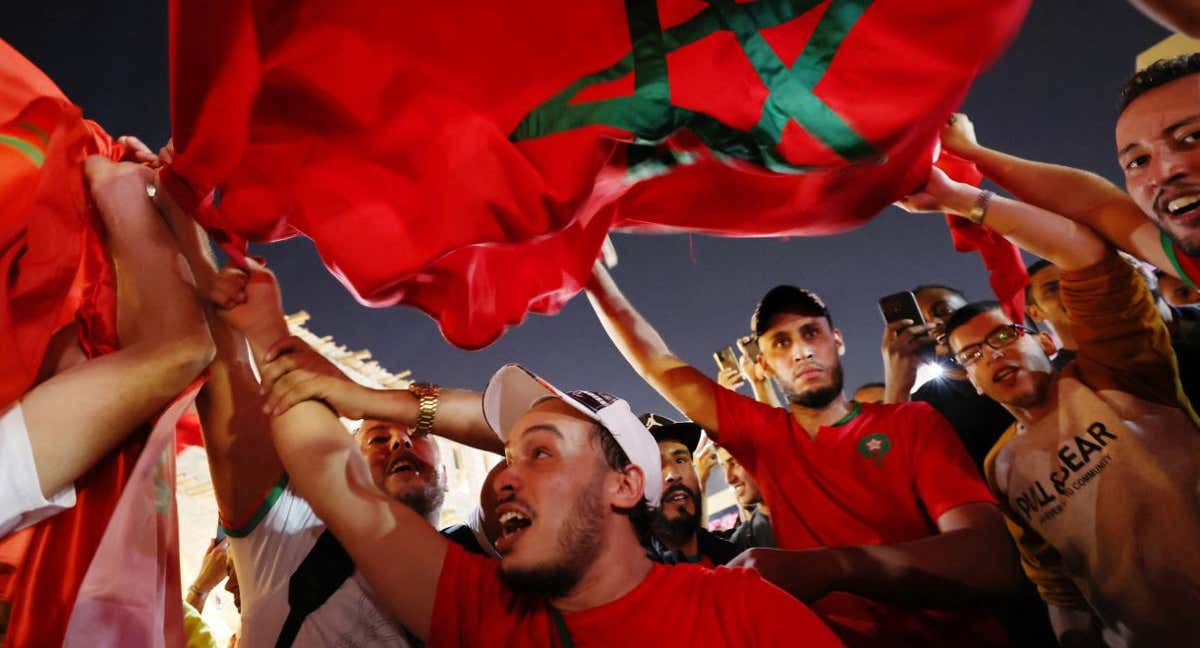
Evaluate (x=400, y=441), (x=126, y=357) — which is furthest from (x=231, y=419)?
(x=400, y=441)

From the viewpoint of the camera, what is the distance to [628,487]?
6.51 ft

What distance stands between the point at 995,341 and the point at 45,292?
3.01 meters

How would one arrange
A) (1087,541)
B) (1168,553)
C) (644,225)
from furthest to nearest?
(644,225)
(1087,541)
(1168,553)

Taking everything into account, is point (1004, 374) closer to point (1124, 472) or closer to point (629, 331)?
point (1124, 472)

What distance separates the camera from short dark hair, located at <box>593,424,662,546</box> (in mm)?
1966

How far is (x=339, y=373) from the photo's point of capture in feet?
6.86

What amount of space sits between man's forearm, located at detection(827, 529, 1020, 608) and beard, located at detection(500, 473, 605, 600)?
2.32ft

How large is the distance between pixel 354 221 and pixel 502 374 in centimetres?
63

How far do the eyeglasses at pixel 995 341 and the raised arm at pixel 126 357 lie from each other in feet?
8.75

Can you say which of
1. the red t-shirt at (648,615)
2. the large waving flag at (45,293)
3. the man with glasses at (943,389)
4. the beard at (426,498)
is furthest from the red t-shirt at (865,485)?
the large waving flag at (45,293)

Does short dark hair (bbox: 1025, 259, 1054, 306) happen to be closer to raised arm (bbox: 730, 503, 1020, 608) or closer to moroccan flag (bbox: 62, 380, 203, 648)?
raised arm (bbox: 730, 503, 1020, 608)

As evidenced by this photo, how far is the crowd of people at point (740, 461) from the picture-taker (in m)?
1.70

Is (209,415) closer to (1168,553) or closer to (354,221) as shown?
(354,221)

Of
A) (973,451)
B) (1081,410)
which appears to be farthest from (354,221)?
(973,451)
